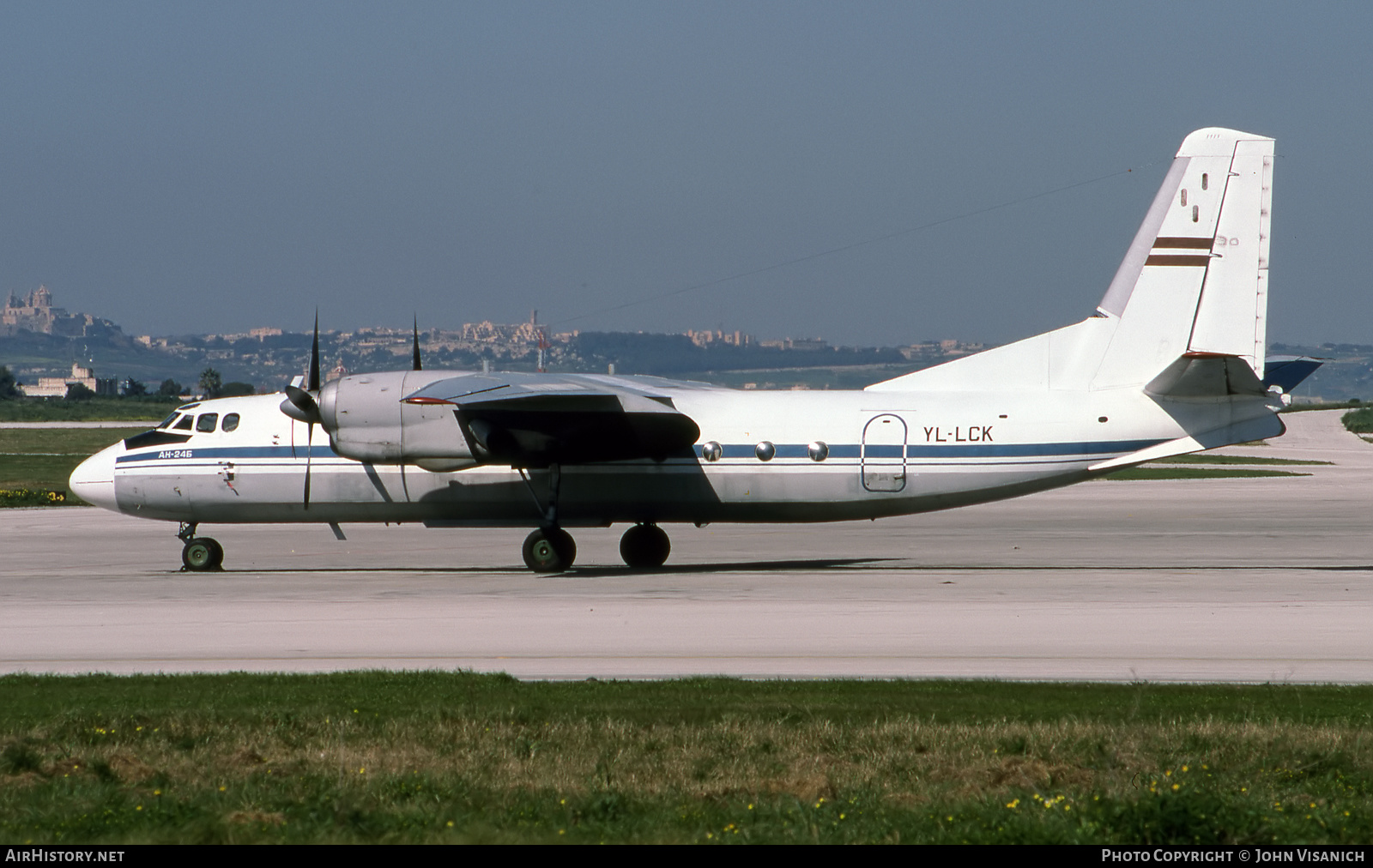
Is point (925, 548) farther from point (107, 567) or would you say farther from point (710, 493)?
point (107, 567)

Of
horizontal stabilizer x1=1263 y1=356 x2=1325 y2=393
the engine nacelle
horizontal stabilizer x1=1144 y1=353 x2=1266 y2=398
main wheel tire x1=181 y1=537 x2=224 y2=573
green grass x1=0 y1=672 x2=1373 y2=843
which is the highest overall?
horizontal stabilizer x1=1263 y1=356 x2=1325 y2=393

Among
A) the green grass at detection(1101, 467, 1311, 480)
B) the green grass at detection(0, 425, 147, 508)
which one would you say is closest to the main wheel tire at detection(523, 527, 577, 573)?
the green grass at detection(0, 425, 147, 508)

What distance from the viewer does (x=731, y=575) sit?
22641mm

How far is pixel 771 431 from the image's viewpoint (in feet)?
77.7

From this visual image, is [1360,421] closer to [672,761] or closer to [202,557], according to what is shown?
[202,557]

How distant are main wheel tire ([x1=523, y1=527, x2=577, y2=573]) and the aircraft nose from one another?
833 centimetres

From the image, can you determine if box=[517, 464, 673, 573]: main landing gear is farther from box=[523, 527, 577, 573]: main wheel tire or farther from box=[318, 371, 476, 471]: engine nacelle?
box=[318, 371, 476, 471]: engine nacelle

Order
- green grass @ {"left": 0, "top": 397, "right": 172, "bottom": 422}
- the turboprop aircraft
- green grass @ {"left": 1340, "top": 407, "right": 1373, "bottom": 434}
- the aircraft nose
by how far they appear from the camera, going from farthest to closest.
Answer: green grass @ {"left": 0, "top": 397, "right": 172, "bottom": 422} → green grass @ {"left": 1340, "top": 407, "right": 1373, "bottom": 434} → the aircraft nose → the turboprop aircraft

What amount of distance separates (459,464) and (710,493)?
449 centimetres

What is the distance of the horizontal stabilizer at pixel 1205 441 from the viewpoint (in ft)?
71.4

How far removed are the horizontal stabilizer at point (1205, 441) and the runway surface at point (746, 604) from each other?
1928 mm

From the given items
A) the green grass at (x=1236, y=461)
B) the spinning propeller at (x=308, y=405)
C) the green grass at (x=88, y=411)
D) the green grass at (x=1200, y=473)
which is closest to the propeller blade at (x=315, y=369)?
the spinning propeller at (x=308, y=405)

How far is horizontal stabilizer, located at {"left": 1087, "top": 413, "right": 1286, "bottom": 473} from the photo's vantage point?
21750 millimetres
